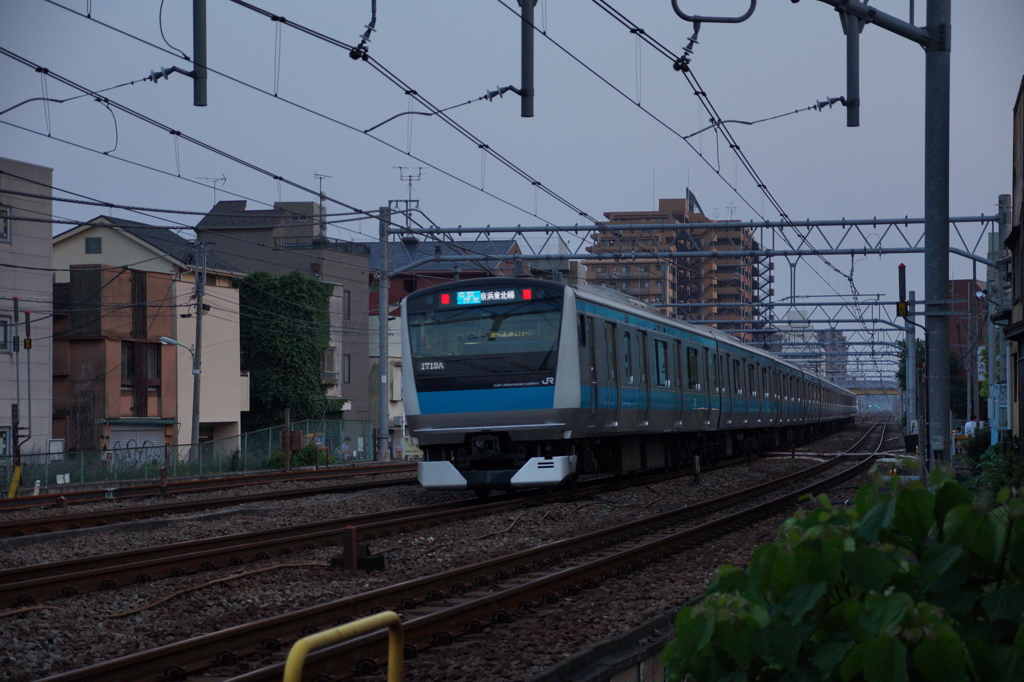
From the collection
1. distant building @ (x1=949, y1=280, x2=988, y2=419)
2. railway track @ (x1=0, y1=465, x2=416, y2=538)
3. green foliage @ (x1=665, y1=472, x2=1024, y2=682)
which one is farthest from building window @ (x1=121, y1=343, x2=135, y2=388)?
green foliage @ (x1=665, y1=472, x2=1024, y2=682)

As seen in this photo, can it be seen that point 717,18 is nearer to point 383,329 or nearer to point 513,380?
point 513,380

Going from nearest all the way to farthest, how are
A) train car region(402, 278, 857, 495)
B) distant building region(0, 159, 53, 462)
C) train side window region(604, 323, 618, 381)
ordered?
train car region(402, 278, 857, 495)
train side window region(604, 323, 618, 381)
distant building region(0, 159, 53, 462)

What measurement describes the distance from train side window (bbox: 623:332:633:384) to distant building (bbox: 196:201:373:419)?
35.6 m

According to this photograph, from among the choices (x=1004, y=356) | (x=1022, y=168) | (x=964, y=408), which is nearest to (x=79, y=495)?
(x=1022, y=168)

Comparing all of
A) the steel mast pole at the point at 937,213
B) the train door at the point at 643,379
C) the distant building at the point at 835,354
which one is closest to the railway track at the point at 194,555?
the train door at the point at 643,379

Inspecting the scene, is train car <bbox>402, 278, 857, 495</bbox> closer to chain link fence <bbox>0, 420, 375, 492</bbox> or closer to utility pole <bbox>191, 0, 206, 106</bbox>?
utility pole <bbox>191, 0, 206, 106</bbox>

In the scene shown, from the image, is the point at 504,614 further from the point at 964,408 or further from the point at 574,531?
the point at 964,408

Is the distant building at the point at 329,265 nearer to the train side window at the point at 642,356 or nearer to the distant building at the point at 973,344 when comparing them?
the distant building at the point at 973,344

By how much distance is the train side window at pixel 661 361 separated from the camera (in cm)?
1931

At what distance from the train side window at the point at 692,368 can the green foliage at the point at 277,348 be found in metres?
29.5

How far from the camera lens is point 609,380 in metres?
16.5

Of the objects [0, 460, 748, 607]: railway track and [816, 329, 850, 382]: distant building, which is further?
[816, 329, 850, 382]: distant building

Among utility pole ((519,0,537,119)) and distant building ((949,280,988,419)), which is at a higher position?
utility pole ((519,0,537,119))

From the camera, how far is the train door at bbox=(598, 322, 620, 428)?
53.1 feet
